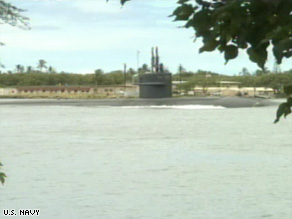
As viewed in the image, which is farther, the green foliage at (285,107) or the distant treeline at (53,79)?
the distant treeline at (53,79)

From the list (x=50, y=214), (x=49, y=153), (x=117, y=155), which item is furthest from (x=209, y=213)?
(x=49, y=153)

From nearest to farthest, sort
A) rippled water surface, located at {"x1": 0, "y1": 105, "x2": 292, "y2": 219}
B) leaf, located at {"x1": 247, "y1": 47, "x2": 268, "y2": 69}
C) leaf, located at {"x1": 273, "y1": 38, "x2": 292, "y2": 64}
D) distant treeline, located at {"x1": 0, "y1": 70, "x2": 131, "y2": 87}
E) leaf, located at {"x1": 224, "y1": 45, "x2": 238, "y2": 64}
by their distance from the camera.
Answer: leaf, located at {"x1": 273, "y1": 38, "x2": 292, "y2": 64}
leaf, located at {"x1": 247, "y1": 47, "x2": 268, "y2": 69}
leaf, located at {"x1": 224, "y1": 45, "x2": 238, "y2": 64}
rippled water surface, located at {"x1": 0, "y1": 105, "x2": 292, "y2": 219}
distant treeline, located at {"x1": 0, "y1": 70, "x2": 131, "y2": 87}

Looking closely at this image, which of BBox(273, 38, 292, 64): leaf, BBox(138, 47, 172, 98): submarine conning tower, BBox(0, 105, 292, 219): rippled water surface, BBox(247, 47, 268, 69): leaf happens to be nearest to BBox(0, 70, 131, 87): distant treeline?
BBox(138, 47, 172, 98): submarine conning tower

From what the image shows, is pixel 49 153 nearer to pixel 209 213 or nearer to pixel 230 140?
pixel 230 140

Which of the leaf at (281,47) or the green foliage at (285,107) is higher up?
the leaf at (281,47)

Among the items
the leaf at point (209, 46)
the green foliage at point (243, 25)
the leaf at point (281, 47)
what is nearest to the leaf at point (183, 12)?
the green foliage at point (243, 25)

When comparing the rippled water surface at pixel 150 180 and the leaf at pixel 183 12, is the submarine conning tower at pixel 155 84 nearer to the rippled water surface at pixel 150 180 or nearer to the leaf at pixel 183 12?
the rippled water surface at pixel 150 180

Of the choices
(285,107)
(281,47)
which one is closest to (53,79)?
(285,107)

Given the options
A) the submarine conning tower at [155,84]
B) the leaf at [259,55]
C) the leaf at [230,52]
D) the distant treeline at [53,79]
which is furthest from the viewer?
the distant treeline at [53,79]

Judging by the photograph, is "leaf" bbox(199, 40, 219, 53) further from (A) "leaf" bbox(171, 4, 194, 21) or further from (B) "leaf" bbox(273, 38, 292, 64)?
(B) "leaf" bbox(273, 38, 292, 64)

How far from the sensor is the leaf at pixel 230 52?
268 cm

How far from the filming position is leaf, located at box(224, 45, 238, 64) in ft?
8.80

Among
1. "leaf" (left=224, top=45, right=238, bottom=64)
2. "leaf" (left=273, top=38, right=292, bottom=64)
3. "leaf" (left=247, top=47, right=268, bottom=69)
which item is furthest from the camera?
"leaf" (left=224, top=45, right=238, bottom=64)

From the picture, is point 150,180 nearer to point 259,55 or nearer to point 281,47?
point 259,55
